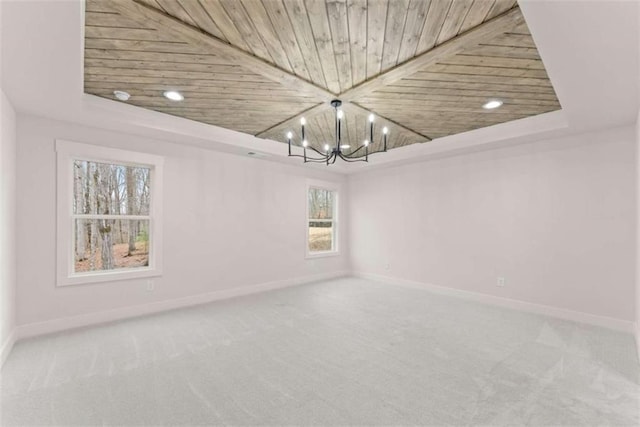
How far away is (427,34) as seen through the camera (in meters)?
2.08

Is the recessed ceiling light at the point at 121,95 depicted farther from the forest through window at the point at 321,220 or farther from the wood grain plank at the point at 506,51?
the forest through window at the point at 321,220

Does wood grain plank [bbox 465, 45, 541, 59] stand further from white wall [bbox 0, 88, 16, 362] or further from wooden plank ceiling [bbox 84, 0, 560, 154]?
white wall [bbox 0, 88, 16, 362]

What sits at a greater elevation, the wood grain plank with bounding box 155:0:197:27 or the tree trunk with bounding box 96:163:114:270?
the wood grain plank with bounding box 155:0:197:27

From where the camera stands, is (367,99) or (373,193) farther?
(373,193)

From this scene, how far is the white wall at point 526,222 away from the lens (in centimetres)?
345

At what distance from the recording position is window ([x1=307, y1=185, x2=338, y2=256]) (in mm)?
6118

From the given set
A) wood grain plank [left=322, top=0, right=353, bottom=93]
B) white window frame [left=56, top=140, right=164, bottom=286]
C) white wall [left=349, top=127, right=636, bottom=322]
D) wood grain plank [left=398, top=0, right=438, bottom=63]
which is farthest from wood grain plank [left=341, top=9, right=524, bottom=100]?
white window frame [left=56, top=140, right=164, bottom=286]

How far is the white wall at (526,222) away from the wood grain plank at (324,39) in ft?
10.1

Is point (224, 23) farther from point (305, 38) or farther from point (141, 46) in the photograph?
point (141, 46)

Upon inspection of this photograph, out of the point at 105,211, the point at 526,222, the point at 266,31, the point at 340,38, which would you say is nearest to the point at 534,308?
the point at 526,222

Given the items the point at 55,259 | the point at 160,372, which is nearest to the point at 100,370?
A: the point at 160,372

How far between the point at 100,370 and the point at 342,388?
1980 millimetres

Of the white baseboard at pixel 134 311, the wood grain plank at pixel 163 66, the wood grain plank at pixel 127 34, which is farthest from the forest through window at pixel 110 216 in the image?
the wood grain plank at pixel 127 34

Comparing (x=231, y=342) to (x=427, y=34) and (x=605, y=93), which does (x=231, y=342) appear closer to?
(x=427, y=34)
